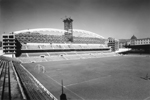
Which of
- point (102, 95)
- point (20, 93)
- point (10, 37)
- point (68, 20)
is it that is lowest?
point (102, 95)

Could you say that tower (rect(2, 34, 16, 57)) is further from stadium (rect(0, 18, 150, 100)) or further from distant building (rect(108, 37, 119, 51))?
distant building (rect(108, 37, 119, 51))

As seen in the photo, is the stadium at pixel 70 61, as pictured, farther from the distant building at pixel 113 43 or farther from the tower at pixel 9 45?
the distant building at pixel 113 43

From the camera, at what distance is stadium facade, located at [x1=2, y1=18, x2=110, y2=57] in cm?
5296

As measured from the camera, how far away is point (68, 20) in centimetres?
9725

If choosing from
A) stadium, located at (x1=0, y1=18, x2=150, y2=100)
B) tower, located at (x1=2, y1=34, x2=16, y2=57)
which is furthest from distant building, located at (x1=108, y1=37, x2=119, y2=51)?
tower, located at (x1=2, y1=34, x2=16, y2=57)

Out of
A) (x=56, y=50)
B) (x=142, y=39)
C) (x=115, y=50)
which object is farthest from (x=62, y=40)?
(x=142, y=39)

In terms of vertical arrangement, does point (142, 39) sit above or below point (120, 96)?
above

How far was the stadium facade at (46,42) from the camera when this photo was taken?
52963 mm

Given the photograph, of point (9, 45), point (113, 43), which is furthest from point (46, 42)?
point (113, 43)

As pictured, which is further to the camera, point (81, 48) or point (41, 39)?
point (81, 48)

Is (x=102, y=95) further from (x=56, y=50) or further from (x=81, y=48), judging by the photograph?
(x=81, y=48)

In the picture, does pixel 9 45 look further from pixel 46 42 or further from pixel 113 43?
pixel 113 43

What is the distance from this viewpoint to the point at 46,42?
242ft

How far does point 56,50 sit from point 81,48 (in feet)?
69.7
